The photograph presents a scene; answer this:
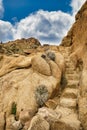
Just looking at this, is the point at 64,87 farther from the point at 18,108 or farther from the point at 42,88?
the point at 18,108

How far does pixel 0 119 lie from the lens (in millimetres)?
19938

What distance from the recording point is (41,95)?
20.1 metres

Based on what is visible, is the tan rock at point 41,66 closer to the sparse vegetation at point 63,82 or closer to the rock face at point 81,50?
the sparse vegetation at point 63,82

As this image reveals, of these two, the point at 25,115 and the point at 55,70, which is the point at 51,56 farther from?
the point at 25,115

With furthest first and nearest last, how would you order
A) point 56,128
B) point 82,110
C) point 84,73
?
point 84,73 < point 82,110 < point 56,128

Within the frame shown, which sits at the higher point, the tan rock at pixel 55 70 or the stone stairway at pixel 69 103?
the tan rock at pixel 55 70

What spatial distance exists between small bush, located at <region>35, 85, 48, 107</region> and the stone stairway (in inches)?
38.1

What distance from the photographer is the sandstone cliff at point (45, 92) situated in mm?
17520

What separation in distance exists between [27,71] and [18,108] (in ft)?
11.8

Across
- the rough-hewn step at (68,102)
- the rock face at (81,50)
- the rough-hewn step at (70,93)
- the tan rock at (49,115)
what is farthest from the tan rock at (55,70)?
the tan rock at (49,115)

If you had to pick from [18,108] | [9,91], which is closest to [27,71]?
[9,91]

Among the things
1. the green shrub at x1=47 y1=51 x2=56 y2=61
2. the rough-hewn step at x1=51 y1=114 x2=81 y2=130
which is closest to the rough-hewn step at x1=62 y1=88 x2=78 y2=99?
the green shrub at x1=47 y1=51 x2=56 y2=61

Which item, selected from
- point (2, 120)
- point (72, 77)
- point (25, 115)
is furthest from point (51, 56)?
point (2, 120)

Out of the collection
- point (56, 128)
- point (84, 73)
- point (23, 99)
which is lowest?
point (56, 128)
